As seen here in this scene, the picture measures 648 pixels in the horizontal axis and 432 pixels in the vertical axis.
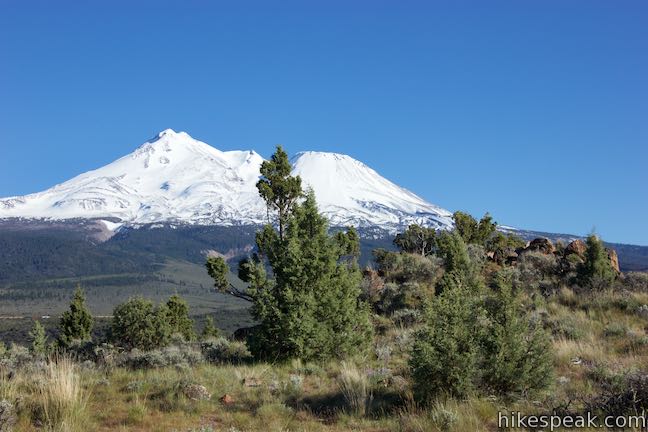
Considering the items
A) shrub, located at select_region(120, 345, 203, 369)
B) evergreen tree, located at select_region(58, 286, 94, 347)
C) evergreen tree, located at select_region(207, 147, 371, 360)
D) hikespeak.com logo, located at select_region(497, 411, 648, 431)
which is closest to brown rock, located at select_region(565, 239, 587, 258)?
evergreen tree, located at select_region(207, 147, 371, 360)

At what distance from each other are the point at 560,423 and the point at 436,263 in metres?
22.8

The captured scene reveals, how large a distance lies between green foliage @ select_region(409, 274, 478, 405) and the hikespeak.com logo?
Result: 0.89 metres

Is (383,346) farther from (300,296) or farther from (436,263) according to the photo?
(436,263)

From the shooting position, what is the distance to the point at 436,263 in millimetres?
29344

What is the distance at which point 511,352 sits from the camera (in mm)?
8250

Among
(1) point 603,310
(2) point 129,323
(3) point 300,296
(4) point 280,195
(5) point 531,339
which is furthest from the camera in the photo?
(2) point 129,323

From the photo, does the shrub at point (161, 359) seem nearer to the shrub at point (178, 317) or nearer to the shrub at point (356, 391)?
the shrub at point (356, 391)

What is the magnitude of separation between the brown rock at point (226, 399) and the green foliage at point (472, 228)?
111ft

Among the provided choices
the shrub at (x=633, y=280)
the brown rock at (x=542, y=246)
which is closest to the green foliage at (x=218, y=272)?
the shrub at (x=633, y=280)

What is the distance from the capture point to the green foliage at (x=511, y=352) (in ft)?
26.7

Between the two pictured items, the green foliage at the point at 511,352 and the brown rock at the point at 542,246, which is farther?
the brown rock at the point at 542,246

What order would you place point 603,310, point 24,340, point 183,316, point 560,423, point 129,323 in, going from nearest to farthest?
point 560,423 → point 603,310 → point 129,323 → point 183,316 → point 24,340

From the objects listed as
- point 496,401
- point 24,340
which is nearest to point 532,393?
point 496,401

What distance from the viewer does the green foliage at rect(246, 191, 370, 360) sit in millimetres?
12727
